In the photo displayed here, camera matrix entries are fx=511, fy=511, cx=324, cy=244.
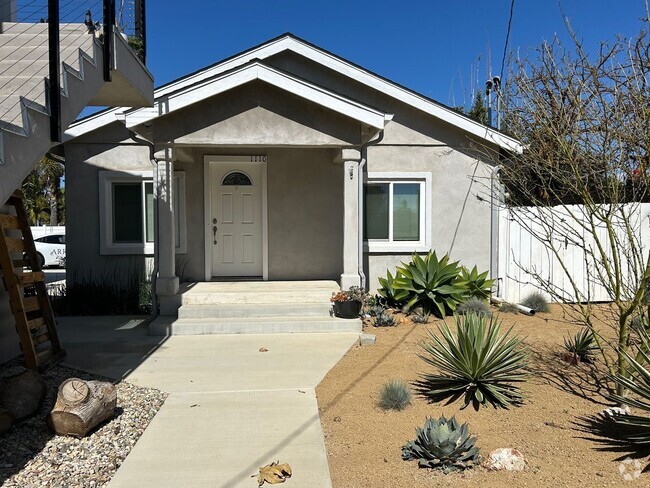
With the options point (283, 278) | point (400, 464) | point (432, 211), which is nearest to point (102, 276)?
point (283, 278)

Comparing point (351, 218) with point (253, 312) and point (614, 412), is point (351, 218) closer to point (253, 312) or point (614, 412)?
point (253, 312)

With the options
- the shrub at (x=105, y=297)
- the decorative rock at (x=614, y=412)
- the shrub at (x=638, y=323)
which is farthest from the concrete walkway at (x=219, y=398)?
the shrub at (x=638, y=323)

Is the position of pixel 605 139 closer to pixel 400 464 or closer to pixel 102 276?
pixel 400 464

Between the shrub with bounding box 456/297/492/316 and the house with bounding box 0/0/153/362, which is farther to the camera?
the shrub with bounding box 456/297/492/316

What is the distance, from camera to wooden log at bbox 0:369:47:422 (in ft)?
14.5

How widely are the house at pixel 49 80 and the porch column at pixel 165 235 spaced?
1175mm

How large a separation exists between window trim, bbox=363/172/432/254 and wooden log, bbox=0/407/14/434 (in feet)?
23.1

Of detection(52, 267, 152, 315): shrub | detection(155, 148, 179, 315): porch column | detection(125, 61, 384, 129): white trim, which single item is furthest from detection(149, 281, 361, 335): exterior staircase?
detection(125, 61, 384, 129): white trim

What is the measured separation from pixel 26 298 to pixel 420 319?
230 inches

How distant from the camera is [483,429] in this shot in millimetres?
4195

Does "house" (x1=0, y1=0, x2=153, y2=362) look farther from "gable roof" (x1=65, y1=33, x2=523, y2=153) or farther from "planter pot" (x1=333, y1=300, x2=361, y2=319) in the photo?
"planter pot" (x1=333, y1=300, x2=361, y2=319)

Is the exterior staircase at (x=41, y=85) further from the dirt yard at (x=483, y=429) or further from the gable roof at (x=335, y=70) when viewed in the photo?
the dirt yard at (x=483, y=429)

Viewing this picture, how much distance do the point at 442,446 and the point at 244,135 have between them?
6247 mm

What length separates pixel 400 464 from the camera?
370cm
